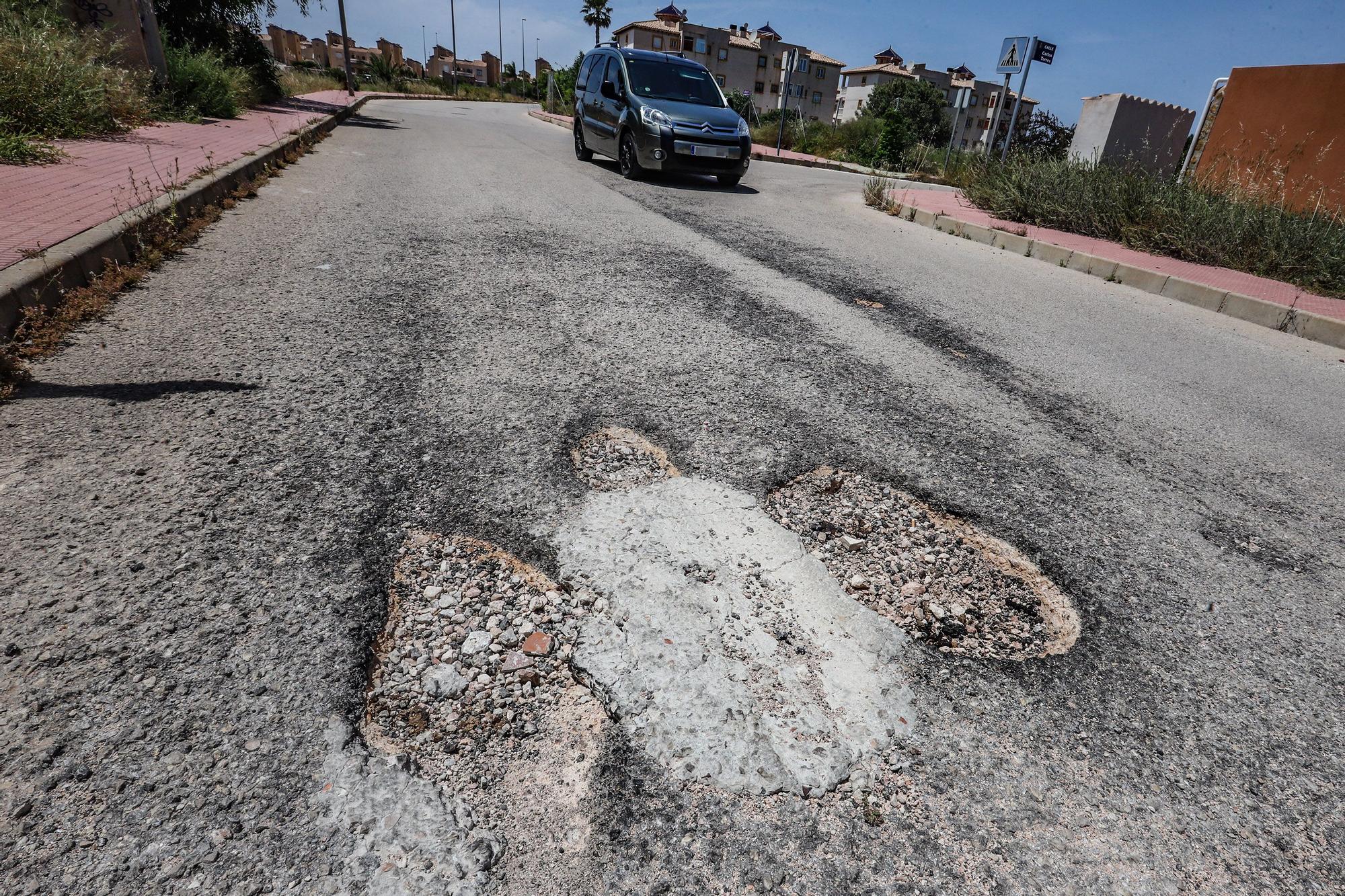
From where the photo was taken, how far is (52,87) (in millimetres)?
7977

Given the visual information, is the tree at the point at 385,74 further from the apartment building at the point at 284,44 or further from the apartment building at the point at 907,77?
the apartment building at the point at 907,77

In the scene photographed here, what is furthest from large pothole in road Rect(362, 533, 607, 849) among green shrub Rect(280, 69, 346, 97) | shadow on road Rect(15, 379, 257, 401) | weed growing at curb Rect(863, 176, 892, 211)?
green shrub Rect(280, 69, 346, 97)

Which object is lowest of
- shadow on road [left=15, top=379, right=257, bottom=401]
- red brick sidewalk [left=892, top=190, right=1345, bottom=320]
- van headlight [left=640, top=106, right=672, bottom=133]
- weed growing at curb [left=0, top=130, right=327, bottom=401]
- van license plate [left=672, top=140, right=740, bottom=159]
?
shadow on road [left=15, top=379, right=257, bottom=401]

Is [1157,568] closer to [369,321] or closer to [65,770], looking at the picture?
[65,770]

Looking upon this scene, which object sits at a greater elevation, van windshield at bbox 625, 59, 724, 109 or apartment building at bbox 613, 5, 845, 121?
apartment building at bbox 613, 5, 845, 121

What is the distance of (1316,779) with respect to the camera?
1.59 meters

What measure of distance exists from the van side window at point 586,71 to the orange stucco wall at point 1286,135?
9.92 m

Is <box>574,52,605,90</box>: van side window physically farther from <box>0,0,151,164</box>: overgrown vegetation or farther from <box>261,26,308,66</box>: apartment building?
<box>261,26,308,66</box>: apartment building

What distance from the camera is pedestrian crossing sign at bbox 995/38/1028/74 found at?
443 inches

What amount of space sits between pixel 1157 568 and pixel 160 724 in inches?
112

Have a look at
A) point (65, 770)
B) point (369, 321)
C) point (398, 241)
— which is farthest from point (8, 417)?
point (398, 241)

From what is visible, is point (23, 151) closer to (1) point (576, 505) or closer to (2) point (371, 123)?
(1) point (576, 505)

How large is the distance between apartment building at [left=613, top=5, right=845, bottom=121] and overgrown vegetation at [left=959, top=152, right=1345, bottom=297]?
64413mm

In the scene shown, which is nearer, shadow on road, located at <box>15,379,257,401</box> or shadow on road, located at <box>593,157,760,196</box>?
shadow on road, located at <box>15,379,257,401</box>
